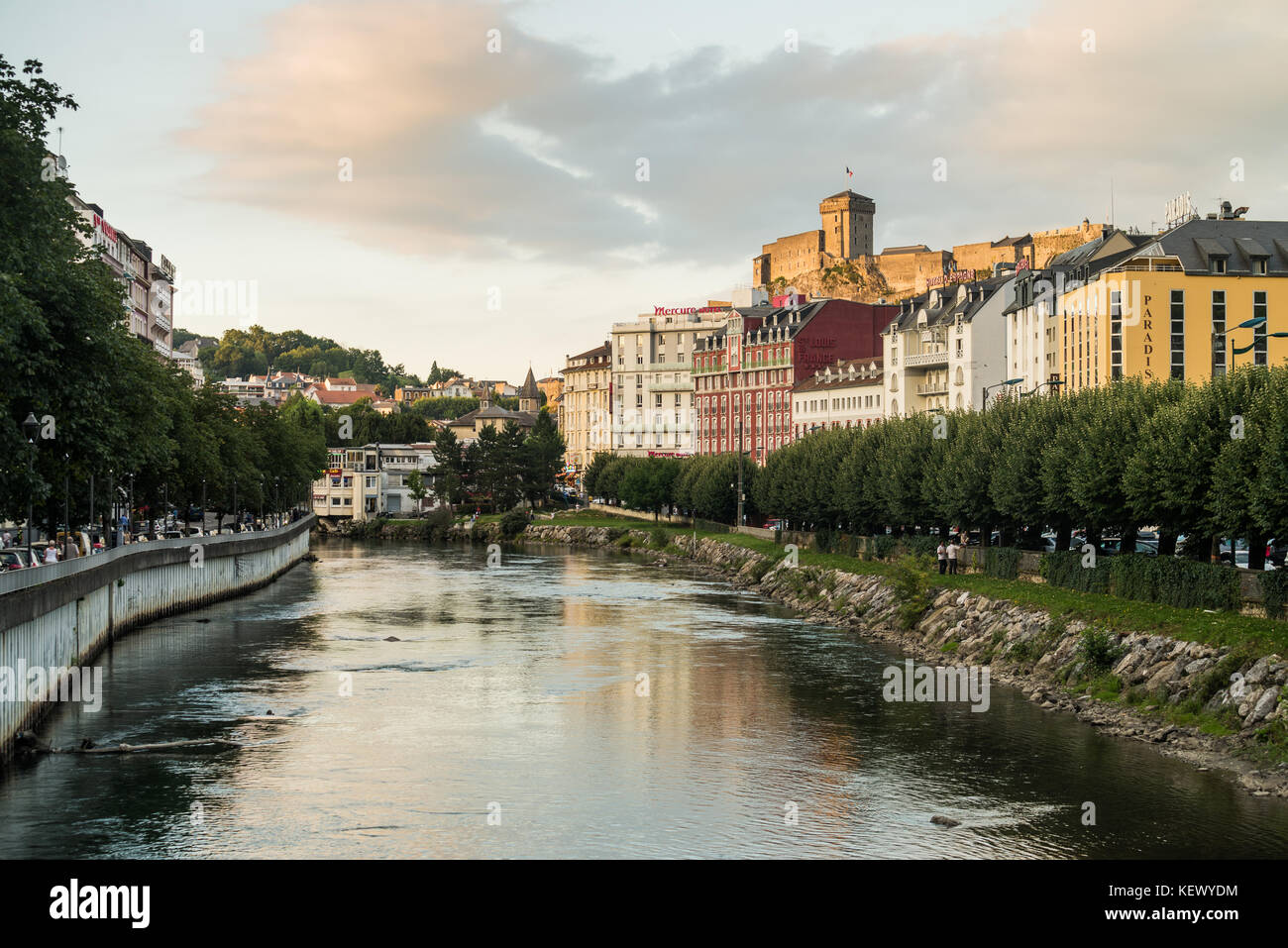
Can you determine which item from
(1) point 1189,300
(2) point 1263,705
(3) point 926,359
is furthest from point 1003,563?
(3) point 926,359

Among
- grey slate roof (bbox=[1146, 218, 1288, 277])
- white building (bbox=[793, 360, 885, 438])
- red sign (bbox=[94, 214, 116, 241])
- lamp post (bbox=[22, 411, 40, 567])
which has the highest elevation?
red sign (bbox=[94, 214, 116, 241])

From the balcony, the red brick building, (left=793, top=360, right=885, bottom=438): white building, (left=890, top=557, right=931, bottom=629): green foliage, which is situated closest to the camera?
(left=890, top=557, right=931, bottom=629): green foliage

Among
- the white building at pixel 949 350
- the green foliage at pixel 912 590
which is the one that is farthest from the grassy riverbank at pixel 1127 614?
the white building at pixel 949 350

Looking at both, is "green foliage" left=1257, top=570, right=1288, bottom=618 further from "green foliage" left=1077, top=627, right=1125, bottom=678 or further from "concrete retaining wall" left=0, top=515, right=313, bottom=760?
"concrete retaining wall" left=0, top=515, right=313, bottom=760

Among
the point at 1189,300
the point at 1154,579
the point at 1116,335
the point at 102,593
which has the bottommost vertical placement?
the point at 102,593

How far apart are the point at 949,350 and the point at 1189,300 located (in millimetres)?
37573

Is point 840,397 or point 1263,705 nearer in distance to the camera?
point 1263,705

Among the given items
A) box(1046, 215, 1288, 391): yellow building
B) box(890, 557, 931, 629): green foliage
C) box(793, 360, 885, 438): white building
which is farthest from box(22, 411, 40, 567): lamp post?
box(793, 360, 885, 438): white building

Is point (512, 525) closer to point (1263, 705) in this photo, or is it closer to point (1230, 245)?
point (1230, 245)

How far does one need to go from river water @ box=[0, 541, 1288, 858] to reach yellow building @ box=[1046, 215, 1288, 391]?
4551 centimetres

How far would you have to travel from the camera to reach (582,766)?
37500 millimetres

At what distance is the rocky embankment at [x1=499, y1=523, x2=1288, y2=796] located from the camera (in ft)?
118

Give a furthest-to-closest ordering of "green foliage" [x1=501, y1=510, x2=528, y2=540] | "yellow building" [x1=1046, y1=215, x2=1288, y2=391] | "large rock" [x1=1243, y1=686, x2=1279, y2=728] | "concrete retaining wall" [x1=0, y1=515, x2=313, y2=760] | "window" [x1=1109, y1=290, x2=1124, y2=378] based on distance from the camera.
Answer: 1. "green foliage" [x1=501, y1=510, x2=528, y2=540]
2. "window" [x1=1109, y1=290, x2=1124, y2=378]
3. "yellow building" [x1=1046, y1=215, x2=1288, y2=391]
4. "concrete retaining wall" [x1=0, y1=515, x2=313, y2=760]
5. "large rock" [x1=1243, y1=686, x2=1279, y2=728]

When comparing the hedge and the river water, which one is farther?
the hedge
